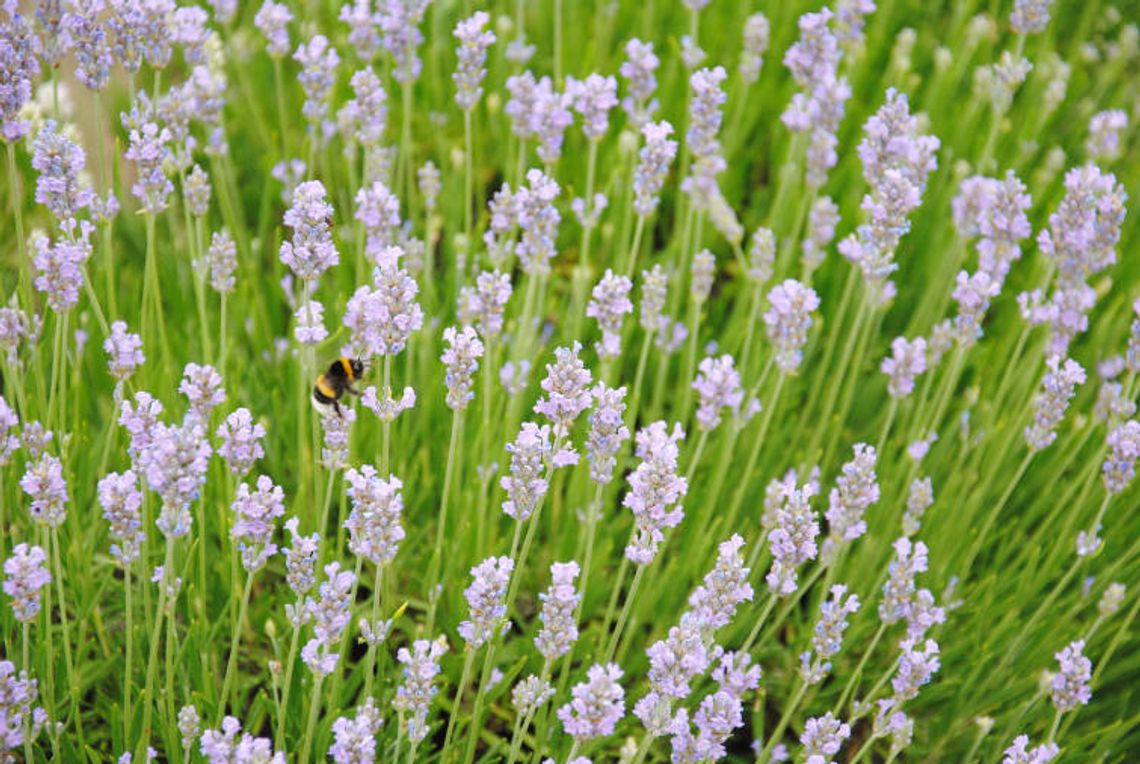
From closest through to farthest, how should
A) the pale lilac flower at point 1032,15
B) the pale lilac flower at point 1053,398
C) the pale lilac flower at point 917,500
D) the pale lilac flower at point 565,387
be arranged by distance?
1. the pale lilac flower at point 565,387
2. the pale lilac flower at point 1053,398
3. the pale lilac flower at point 917,500
4. the pale lilac flower at point 1032,15

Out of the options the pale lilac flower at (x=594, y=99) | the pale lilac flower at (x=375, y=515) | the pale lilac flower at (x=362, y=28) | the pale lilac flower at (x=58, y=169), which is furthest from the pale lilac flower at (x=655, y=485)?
the pale lilac flower at (x=362, y=28)

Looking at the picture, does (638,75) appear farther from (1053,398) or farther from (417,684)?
(417,684)

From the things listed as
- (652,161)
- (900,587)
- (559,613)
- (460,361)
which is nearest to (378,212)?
(652,161)

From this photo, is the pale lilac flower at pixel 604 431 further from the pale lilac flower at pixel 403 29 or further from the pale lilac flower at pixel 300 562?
the pale lilac flower at pixel 403 29

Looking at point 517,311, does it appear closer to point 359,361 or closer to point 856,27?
point 359,361

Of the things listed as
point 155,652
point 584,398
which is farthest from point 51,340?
point 584,398

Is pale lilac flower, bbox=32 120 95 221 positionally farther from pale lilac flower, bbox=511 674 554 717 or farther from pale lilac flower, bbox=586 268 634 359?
pale lilac flower, bbox=511 674 554 717
